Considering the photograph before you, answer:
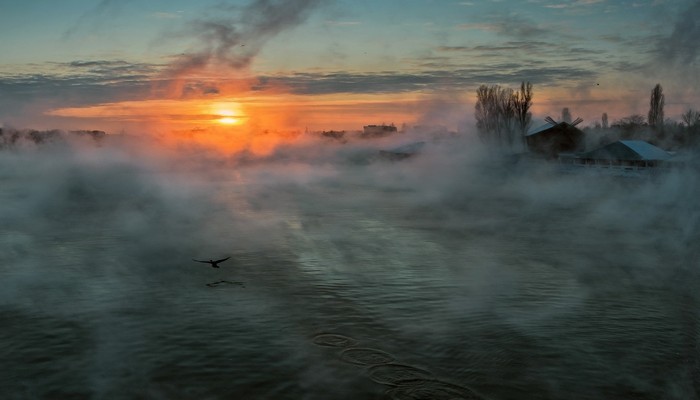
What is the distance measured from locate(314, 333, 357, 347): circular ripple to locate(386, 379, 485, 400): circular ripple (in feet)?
7.81

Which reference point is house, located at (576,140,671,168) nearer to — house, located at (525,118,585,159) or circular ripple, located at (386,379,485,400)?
house, located at (525,118,585,159)

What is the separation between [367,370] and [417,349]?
159cm

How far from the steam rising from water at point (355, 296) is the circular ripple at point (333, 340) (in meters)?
0.18

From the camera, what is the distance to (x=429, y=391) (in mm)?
12070

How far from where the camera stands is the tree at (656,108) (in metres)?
80.7

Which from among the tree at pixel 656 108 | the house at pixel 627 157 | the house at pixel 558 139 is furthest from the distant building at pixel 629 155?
the tree at pixel 656 108

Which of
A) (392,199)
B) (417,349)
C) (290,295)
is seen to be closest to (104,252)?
(290,295)

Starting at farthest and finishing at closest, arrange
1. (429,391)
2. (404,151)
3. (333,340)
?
(404,151) → (333,340) → (429,391)

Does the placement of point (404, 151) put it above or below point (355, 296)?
above

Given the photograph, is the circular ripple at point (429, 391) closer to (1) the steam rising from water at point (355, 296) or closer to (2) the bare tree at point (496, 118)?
(1) the steam rising from water at point (355, 296)

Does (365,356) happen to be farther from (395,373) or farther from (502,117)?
(502,117)

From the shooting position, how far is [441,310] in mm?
17016

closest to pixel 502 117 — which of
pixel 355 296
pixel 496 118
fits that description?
pixel 496 118

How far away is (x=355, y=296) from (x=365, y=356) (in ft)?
16.2
